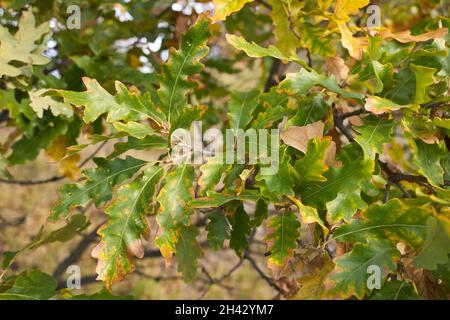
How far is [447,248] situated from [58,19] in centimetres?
151

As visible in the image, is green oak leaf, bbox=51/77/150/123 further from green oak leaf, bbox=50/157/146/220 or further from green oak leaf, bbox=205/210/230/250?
green oak leaf, bbox=205/210/230/250

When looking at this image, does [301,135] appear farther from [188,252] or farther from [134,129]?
[188,252]

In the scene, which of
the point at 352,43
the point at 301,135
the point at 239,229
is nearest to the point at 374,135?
the point at 301,135

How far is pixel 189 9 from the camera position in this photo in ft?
6.84

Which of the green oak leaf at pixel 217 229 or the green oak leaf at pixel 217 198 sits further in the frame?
the green oak leaf at pixel 217 229

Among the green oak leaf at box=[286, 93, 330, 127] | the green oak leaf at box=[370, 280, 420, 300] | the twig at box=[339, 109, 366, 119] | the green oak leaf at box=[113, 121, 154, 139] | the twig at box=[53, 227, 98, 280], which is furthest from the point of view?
the twig at box=[53, 227, 98, 280]

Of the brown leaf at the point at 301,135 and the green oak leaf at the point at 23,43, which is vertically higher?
the green oak leaf at the point at 23,43

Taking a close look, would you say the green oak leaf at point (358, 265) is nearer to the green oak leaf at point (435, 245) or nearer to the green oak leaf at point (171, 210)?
the green oak leaf at point (435, 245)

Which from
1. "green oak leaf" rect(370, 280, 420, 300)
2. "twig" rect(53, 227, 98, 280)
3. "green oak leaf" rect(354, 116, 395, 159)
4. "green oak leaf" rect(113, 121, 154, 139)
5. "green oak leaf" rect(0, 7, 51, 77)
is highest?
"green oak leaf" rect(0, 7, 51, 77)

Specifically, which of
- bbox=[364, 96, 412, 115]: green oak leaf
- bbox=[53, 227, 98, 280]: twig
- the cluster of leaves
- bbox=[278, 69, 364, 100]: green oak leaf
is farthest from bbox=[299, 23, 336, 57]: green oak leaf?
Answer: bbox=[53, 227, 98, 280]: twig

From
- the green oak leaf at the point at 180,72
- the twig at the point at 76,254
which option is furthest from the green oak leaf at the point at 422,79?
the twig at the point at 76,254

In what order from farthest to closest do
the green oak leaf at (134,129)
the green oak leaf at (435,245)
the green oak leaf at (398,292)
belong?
the green oak leaf at (134,129) < the green oak leaf at (398,292) < the green oak leaf at (435,245)
